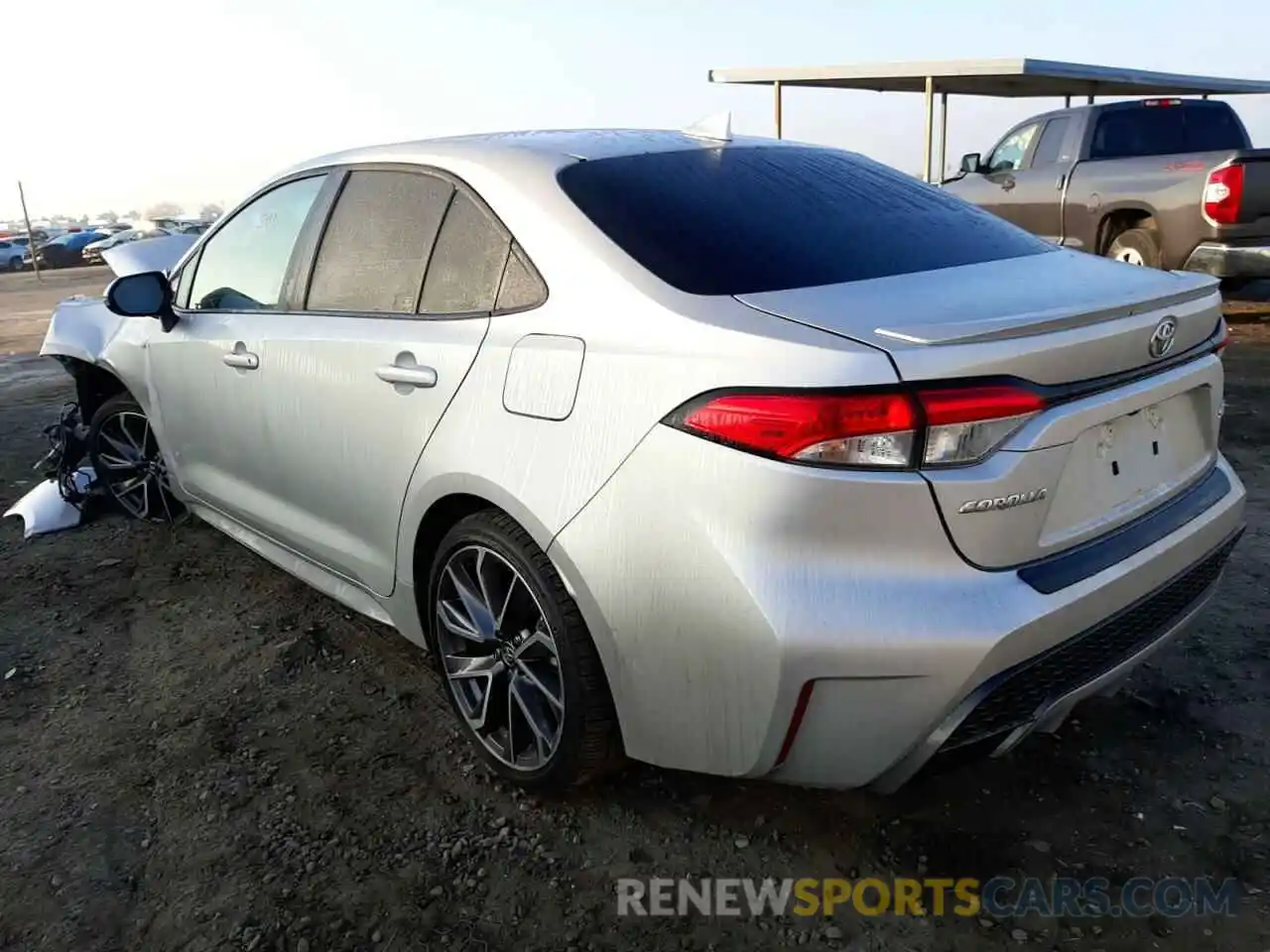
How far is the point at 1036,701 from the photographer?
6.60 feet

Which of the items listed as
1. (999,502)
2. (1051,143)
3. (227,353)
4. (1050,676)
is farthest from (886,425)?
(1051,143)

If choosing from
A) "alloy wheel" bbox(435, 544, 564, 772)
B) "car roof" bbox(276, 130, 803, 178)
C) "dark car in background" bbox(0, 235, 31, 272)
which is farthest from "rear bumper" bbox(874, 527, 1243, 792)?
"dark car in background" bbox(0, 235, 31, 272)

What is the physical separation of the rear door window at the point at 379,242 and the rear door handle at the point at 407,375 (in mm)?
176

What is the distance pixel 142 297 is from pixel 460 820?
2294mm

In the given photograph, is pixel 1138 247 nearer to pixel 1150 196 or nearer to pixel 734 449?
pixel 1150 196

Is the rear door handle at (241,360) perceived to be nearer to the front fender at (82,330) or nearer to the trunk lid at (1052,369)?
the front fender at (82,330)

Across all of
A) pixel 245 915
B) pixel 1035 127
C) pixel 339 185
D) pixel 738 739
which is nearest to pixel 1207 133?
pixel 1035 127

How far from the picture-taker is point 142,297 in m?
3.64

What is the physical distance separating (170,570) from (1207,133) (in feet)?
30.2

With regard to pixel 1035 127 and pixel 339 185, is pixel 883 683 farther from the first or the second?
pixel 1035 127

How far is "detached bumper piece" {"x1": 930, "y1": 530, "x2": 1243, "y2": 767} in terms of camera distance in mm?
1915

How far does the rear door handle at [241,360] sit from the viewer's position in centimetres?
325

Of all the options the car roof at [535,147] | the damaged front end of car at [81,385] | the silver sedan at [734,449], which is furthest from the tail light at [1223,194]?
the damaged front end of car at [81,385]

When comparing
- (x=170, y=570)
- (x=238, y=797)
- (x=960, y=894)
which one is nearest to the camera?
(x=960, y=894)
